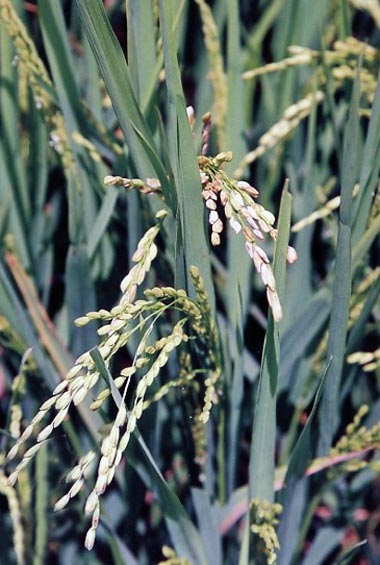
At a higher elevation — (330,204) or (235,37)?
(235,37)

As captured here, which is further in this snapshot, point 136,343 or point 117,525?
point 117,525

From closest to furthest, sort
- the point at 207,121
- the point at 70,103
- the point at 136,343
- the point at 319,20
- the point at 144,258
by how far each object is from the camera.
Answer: the point at 144,258
the point at 207,121
the point at 136,343
the point at 70,103
the point at 319,20

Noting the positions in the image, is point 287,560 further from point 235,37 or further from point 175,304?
point 235,37

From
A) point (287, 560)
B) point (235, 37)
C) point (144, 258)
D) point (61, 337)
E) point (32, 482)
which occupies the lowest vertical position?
point (287, 560)

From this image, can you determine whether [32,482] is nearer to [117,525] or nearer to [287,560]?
[117,525]

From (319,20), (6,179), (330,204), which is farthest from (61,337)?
(319,20)

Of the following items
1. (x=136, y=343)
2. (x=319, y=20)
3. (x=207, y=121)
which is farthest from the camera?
(x=319, y=20)
